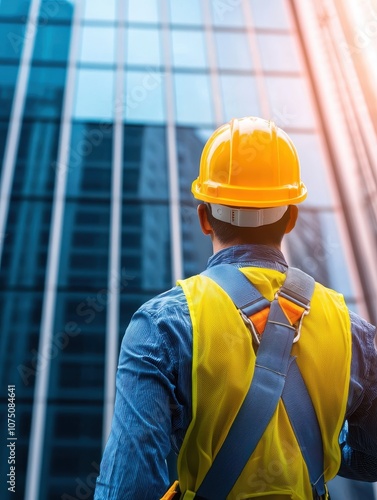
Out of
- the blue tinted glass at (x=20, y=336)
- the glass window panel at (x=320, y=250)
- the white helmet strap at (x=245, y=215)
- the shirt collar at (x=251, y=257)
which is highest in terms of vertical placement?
the glass window panel at (x=320, y=250)

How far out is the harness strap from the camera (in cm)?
132

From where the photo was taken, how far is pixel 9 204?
24.9ft

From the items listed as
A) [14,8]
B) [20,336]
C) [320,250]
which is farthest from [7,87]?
[320,250]

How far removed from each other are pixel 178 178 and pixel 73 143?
1.75m

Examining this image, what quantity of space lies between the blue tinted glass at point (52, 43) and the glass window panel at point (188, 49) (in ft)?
6.14

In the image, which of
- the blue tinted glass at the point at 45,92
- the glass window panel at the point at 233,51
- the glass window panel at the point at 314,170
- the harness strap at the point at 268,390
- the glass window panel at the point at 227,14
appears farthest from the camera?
the glass window panel at the point at 227,14

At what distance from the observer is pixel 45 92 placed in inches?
343

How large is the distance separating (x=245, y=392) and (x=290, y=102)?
7829mm

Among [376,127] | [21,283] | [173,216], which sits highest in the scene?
[173,216]

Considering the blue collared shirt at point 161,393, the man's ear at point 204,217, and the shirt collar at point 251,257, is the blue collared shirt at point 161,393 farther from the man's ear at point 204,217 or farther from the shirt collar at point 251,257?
the man's ear at point 204,217

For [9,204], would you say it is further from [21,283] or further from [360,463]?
[360,463]

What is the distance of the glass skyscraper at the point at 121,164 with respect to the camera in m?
6.24

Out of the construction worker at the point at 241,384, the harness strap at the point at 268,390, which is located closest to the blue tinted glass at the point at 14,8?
the construction worker at the point at 241,384

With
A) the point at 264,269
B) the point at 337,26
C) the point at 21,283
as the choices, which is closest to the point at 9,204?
the point at 21,283
